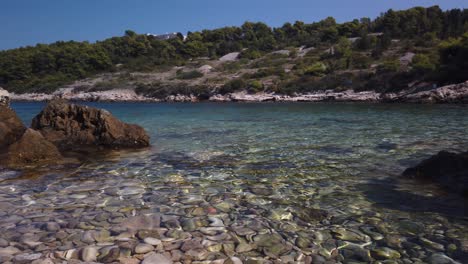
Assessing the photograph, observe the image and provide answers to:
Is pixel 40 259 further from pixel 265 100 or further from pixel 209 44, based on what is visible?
pixel 209 44

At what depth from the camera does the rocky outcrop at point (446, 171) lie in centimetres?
590

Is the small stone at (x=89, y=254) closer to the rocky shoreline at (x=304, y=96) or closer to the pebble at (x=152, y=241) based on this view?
the pebble at (x=152, y=241)

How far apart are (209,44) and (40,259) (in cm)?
10022

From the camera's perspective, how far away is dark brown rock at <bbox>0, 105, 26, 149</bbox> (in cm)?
985

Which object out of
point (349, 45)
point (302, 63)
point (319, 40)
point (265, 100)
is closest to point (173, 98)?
point (265, 100)

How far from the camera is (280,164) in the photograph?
8125mm

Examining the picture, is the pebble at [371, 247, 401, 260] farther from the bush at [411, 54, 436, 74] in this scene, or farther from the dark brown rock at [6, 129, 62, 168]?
the bush at [411, 54, 436, 74]

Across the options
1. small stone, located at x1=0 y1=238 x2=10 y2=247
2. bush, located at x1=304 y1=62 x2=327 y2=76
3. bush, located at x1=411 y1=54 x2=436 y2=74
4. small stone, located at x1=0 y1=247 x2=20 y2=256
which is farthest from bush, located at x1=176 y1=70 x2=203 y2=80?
small stone, located at x1=0 y1=247 x2=20 y2=256

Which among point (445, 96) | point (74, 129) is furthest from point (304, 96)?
point (74, 129)

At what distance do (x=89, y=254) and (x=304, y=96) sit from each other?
42895 mm

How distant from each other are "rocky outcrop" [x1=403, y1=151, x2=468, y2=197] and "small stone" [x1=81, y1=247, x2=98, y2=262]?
541cm

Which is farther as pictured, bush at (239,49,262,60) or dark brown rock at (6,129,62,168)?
bush at (239,49,262,60)

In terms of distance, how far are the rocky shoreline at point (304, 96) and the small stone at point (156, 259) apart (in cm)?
3017

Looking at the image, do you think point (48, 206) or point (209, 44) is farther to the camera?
point (209, 44)
